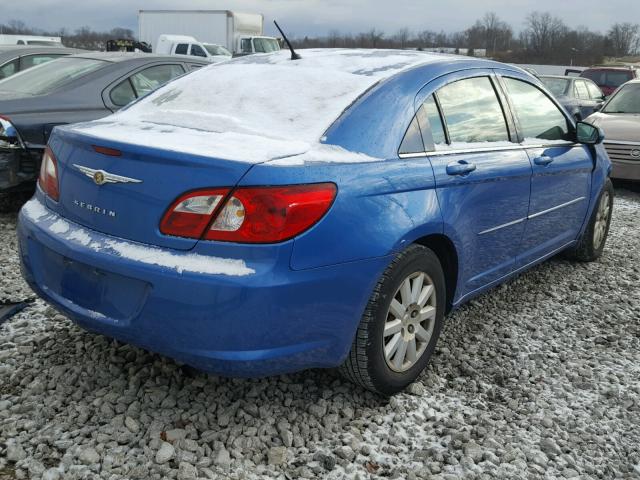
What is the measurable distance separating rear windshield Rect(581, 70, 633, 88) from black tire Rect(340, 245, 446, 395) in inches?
723

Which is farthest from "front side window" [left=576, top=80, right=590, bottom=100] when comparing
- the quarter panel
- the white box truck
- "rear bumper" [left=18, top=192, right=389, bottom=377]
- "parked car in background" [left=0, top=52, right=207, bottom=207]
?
the white box truck

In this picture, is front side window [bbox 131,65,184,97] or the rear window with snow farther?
front side window [bbox 131,65,184,97]

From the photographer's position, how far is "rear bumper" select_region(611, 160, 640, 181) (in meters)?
8.09

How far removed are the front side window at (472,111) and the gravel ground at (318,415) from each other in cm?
113

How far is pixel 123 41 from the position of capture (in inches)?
1052

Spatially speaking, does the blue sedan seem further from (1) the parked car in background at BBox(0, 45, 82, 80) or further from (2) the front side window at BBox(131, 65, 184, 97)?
(1) the parked car in background at BBox(0, 45, 82, 80)

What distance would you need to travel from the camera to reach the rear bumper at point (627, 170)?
26.6 feet

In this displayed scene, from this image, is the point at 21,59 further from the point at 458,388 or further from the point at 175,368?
the point at 458,388

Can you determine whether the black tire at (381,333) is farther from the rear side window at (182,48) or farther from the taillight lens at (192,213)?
the rear side window at (182,48)

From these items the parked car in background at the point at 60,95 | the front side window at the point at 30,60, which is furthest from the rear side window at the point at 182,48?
the parked car in background at the point at 60,95

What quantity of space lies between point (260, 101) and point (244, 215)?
0.89 m

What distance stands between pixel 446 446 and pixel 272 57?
219 cm

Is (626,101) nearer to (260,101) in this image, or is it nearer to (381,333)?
(260,101)

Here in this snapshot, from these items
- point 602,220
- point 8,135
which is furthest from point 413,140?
point 8,135
